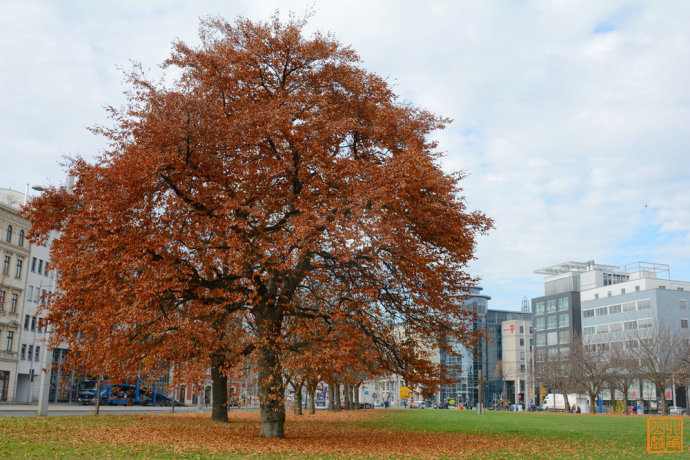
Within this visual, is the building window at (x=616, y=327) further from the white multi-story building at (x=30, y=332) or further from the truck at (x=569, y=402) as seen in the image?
the white multi-story building at (x=30, y=332)

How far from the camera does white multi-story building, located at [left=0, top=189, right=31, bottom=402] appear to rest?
5981 centimetres

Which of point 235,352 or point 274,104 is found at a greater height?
point 274,104

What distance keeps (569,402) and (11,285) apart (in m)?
72.1

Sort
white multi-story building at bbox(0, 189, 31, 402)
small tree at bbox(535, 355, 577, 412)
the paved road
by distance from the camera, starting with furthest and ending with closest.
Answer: small tree at bbox(535, 355, 577, 412) < white multi-story building at bbox(0, 189, 31, 402) < the paved road

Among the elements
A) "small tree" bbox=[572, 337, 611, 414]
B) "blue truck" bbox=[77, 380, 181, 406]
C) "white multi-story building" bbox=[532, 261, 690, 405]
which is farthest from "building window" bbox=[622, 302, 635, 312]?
"blue truck" bbox=[77, 380, 181, 406]

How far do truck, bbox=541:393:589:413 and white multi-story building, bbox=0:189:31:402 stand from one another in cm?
6723

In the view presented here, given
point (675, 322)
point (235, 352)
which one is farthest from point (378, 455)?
point (675, 322)

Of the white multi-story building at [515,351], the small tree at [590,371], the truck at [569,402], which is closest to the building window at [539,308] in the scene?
the white multi-story building at [515,351]

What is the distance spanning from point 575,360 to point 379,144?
212ft

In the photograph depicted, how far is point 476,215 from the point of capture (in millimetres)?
21656

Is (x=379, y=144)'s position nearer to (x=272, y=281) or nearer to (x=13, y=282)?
(x=272, y=281)

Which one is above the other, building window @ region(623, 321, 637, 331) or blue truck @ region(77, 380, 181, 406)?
building window @ region(623, 321, 637, 331)

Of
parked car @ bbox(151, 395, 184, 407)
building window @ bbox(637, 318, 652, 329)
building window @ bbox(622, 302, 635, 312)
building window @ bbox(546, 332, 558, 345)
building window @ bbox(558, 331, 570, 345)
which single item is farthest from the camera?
building window @ bbox(546, 332, 558, 345)

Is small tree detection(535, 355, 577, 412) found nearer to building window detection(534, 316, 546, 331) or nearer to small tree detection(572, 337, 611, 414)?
small tree detection(572, 337, 611, 414)
